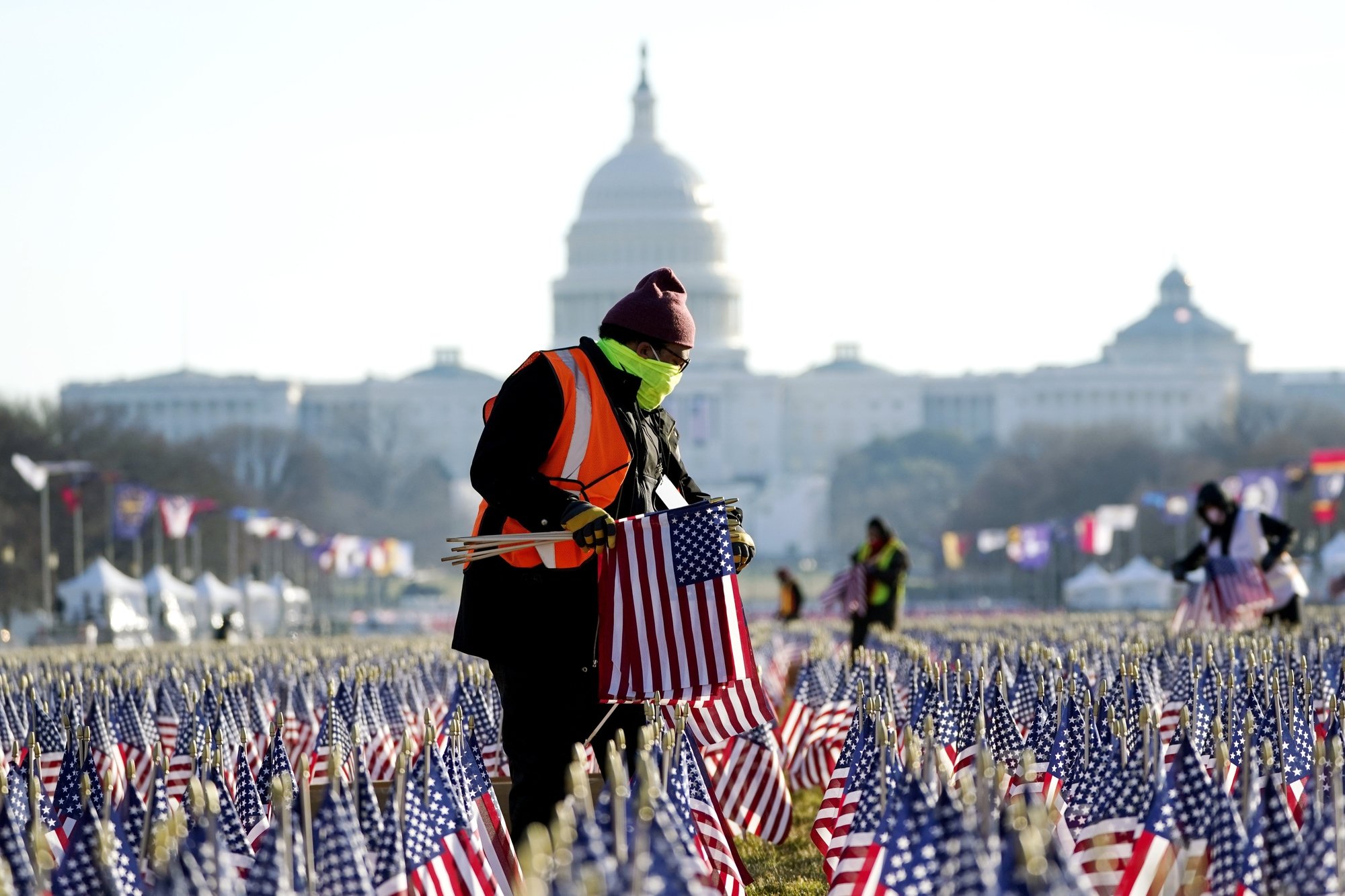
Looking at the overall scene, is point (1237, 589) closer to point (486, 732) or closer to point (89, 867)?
point (486, 732)

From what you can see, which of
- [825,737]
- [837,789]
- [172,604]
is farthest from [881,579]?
[172,604]

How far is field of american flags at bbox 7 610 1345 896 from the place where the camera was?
18.7 ft

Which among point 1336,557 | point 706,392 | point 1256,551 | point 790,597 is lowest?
point 1336,557

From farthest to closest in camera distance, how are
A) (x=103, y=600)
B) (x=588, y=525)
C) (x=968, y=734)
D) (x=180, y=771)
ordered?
(x=103, y=600) < (x=180, y=771) < (x=968, y=734) < (x=588, y=525)

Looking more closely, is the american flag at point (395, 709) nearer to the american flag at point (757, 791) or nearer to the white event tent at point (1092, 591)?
the american flag at point (757, 791)

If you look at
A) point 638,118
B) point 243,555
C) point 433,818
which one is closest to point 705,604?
point 433,818

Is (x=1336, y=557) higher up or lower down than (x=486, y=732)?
lower down

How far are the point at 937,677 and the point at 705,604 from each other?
97.7 inches

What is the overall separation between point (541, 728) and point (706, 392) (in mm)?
164272

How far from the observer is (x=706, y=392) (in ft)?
564

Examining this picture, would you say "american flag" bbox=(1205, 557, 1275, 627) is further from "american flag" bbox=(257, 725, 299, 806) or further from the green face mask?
"american flag" bbox=(257, 725, 299, 806)

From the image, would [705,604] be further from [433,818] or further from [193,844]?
[193,844]

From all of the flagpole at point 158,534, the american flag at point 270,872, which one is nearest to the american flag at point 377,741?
the american flag at point 270,872

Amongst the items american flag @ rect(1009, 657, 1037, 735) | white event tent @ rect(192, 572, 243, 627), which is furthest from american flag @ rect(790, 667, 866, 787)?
white event tent @ rect(192, 572, 243, 627)
